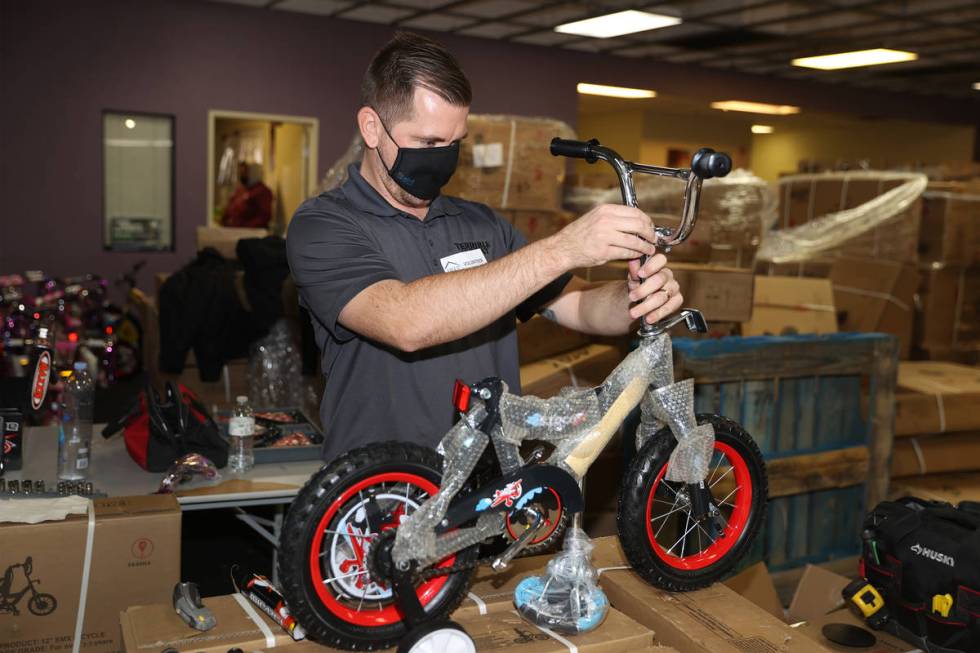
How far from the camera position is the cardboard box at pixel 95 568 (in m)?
2.12

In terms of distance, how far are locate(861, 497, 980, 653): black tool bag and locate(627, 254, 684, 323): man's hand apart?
0.88 m

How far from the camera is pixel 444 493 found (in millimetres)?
1362

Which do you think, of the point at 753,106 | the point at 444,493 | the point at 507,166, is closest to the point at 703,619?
the point at 444,493

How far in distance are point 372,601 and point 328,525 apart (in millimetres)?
158

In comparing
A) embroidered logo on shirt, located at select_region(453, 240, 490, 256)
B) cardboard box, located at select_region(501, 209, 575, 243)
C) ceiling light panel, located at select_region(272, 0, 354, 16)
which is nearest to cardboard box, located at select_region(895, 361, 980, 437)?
cardboard box, located at select_region(501, 209, 575, 243)

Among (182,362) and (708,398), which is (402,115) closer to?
(708,398)

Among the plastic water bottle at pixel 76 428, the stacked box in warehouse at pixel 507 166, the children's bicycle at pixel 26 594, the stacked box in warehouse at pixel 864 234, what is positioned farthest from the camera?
the stacked box in warehouse at pixel 864 234

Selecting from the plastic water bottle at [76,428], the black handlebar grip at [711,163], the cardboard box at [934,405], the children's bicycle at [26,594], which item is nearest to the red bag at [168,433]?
the plastic water bottle at [76,428]

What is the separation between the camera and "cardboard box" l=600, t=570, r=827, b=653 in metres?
1.45

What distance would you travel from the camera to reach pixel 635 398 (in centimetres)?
157

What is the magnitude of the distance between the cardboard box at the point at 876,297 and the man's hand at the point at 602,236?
A: 4214 millimetres

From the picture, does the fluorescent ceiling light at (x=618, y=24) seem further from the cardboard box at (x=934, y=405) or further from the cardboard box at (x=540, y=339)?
the cardboard box at (x=540, y=339)

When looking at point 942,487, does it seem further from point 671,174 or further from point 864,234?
point 671,174

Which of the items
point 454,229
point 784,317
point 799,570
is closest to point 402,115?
point 454,229
